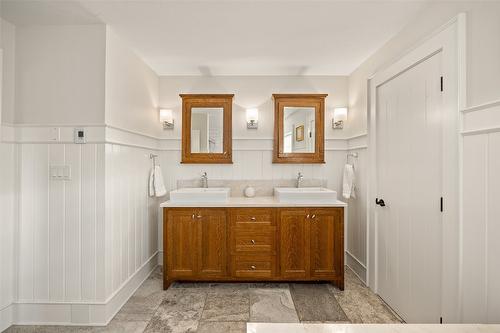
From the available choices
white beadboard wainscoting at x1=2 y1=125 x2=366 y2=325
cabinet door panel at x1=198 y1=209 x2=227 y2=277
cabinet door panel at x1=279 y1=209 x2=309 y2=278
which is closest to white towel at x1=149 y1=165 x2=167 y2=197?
cabinet door panel at x1=198 y1=209 x2=227 y2=277

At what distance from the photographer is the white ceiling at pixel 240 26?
2066 mm

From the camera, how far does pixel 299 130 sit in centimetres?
349

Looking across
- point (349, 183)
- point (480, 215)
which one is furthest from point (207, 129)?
point (480, 215)

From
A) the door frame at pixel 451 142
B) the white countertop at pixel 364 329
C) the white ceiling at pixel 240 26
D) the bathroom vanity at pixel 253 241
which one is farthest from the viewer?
the bathroom vanity at pixel 253 241

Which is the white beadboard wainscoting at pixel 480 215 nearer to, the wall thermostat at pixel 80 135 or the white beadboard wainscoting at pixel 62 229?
the white beadboard wainscoting at pixel 62 229

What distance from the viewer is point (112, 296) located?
2.36 m

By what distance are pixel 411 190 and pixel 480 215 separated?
67 centimetres

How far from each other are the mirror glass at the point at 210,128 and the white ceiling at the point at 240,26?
544 millimetres

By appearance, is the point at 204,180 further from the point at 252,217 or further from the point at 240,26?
the point at 240,26

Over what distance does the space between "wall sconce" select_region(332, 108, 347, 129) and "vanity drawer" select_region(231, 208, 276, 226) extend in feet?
4.88

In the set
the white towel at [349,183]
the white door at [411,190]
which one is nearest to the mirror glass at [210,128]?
the white towel at [349,183]

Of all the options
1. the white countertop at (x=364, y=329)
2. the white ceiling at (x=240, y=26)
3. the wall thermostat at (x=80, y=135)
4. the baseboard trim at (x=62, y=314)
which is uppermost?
the white ceiling at (x=240, y=26)

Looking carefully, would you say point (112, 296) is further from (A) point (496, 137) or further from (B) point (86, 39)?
(A) point (496, 137)

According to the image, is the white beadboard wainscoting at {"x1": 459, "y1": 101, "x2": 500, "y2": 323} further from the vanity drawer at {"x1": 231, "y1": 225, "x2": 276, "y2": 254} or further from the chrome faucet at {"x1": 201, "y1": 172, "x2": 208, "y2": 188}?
the chrome faucet at {"x1": 201, "y1": 172, "x2": 208, "y2": 188}
